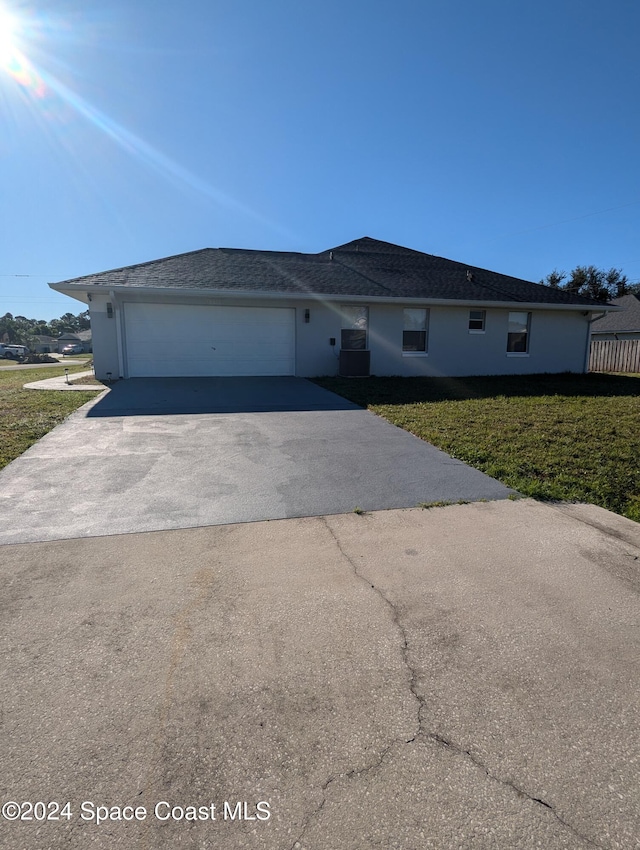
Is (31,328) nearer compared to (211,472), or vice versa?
(211,472)

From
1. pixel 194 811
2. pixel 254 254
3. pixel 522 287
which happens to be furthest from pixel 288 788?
pixel 522 287

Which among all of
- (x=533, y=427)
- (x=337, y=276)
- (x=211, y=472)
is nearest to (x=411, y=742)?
(x=211, y=472)

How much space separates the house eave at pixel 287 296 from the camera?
11211 mm

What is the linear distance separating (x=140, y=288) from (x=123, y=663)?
1070 cm

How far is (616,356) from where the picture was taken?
20.7m

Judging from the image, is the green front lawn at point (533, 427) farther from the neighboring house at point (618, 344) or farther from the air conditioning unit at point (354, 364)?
the neighboring house at point (618, 344)

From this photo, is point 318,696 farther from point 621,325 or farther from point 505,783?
point 621,325

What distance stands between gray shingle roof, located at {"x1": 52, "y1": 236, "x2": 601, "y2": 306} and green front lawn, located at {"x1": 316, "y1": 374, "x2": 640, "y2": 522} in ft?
9.31

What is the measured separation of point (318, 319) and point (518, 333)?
23.0 feet

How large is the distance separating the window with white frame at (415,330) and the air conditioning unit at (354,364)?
1523mm

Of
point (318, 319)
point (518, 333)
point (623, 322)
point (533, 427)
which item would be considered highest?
point (623, 322)

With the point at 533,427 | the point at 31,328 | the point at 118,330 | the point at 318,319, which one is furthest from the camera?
the point at 31,328

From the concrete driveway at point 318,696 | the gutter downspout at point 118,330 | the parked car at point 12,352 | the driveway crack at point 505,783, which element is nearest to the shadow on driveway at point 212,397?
the gutter downspout at point 118,330

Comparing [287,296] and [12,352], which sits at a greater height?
[287,296]
